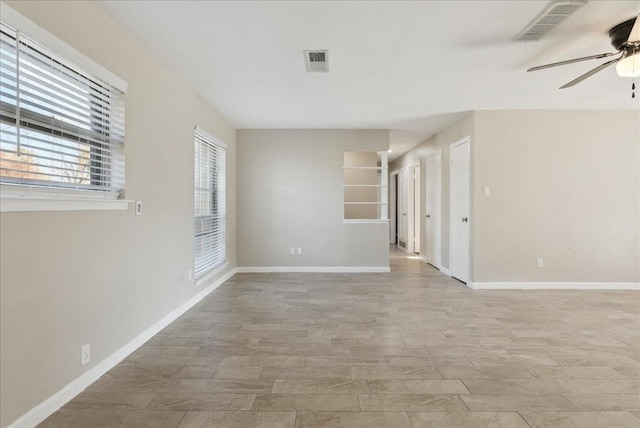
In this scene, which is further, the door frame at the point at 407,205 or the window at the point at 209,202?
the door frame at the point at 407,205

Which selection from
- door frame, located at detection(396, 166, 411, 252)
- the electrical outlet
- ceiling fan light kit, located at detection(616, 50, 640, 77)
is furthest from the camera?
door frame, located at detection(396, 166, 411, 252)

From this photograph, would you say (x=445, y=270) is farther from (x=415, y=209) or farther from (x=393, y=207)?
(x=393, y=207)

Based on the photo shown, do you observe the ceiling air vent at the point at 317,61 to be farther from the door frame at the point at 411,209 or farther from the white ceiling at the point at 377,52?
the door frame at the point at 411,209

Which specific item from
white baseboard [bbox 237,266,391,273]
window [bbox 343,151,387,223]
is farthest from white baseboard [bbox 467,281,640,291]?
window [bbox 343,151,387,223]

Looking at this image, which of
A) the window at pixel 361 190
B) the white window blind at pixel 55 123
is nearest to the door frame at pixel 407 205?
the window at pixel 361 190

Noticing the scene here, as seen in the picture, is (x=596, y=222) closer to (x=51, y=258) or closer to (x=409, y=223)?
(x=409, y=223)

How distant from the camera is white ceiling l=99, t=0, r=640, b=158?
7.07 ft

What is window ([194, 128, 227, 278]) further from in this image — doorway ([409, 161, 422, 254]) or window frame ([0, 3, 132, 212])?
doorway ([409, 161, 422, 254])

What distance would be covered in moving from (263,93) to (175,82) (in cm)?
93

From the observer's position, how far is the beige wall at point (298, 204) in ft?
18.0

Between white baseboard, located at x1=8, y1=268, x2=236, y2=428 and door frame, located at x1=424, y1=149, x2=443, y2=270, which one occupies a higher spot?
door frame, located at x1=424, y1=149, x2=443, y2=270

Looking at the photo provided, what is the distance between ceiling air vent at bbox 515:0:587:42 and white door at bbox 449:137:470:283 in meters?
2.29

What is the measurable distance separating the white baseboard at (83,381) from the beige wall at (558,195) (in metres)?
4.01

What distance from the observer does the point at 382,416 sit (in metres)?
Answer: 1.75
